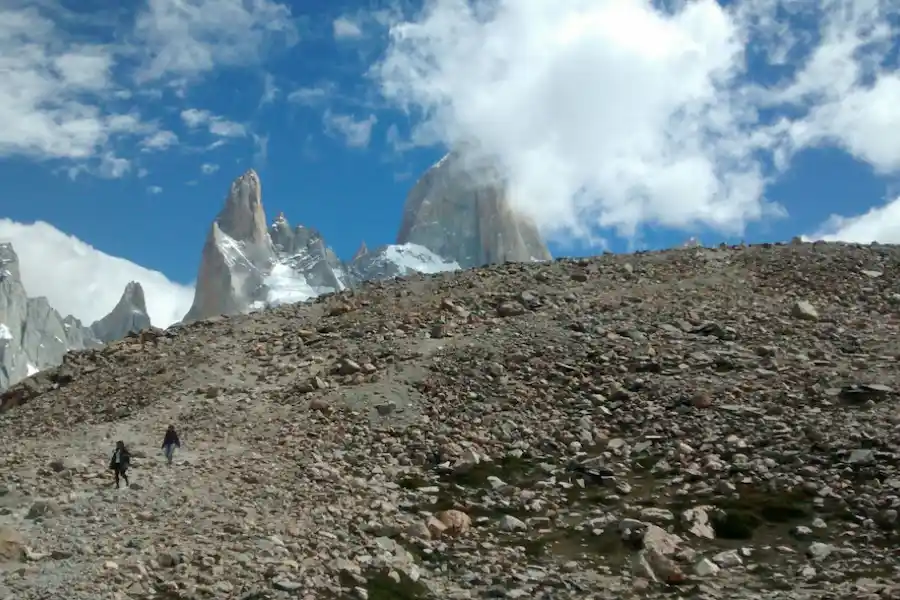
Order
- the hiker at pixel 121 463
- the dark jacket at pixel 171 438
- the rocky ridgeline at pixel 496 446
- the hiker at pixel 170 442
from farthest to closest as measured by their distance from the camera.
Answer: the dark jacket at pixel 171 438 → the hiker at pixel 170 442 → the hiker at pixel 121 463 → the rocky ridgeline at pixel 496 446

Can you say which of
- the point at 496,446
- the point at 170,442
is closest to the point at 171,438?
the point at 170,442

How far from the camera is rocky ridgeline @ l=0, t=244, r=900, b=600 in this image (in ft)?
49.1

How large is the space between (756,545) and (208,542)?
412 inches

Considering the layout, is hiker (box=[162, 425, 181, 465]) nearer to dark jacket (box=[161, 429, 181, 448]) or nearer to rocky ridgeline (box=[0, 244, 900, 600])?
dark jacket (box=[161, 429, 181, 448])

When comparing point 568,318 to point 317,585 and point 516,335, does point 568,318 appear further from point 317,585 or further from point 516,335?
point 317,585

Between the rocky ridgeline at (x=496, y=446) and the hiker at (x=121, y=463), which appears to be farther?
the hiker at (x=121, y=463)

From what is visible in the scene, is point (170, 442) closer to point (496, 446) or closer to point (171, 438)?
point (171, 438)

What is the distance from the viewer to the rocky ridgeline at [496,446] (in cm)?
1495

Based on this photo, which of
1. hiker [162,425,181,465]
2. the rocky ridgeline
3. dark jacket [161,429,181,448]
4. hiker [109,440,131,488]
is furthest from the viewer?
dark jacket [161,429,181,448]

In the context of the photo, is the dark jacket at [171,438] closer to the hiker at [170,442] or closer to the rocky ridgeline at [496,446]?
the hiker at [170,442]

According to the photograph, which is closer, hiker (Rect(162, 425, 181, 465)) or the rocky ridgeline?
the rocky ridgeline

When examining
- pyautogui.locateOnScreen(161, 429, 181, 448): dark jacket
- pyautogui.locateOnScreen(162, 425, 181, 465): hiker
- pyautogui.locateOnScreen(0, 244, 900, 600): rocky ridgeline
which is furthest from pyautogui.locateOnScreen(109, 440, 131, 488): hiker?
pyautogui.locateOnScreen(161, 429, 181, 448): dark jacket

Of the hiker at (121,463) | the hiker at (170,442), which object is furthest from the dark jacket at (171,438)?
the hiker at (121,463)

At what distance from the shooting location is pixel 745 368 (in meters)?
24.6
